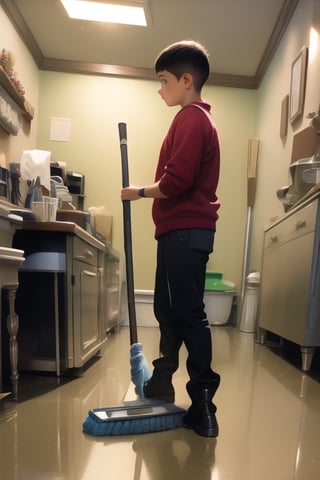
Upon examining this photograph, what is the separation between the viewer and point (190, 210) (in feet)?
3.52

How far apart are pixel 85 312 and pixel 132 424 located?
73 centimetres

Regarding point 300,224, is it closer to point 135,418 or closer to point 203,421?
point 203,421

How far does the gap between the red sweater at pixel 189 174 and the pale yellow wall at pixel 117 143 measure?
2.32 meters

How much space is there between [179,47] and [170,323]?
851mm

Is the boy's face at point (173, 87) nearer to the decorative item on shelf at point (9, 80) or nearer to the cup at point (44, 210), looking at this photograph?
the cup at point (44, 210)

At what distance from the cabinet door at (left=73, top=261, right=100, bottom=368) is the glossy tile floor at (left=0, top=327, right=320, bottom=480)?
4.5 inches

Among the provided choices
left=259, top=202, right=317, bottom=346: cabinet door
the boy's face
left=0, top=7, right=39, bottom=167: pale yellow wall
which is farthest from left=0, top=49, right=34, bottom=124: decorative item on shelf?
left=259, top=202, right=317, bottom=346: cabinet door

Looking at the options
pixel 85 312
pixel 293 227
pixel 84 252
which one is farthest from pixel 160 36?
pixel 85 312

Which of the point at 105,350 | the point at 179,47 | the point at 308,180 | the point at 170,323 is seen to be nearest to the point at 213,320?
the point at 105,350

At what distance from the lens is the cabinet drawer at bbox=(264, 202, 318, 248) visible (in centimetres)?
174

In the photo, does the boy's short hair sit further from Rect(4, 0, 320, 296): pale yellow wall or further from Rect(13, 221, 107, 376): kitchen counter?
Rect(4, 0, 320, 296): pale yellow wall

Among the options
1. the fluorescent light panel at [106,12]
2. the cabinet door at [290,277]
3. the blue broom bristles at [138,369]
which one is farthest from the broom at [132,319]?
the fluorescent light panel at [106,12]

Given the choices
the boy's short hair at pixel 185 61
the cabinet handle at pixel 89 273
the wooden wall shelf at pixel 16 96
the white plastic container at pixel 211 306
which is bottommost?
the white plastic container at pixel 211 306

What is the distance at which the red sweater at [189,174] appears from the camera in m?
1.02
